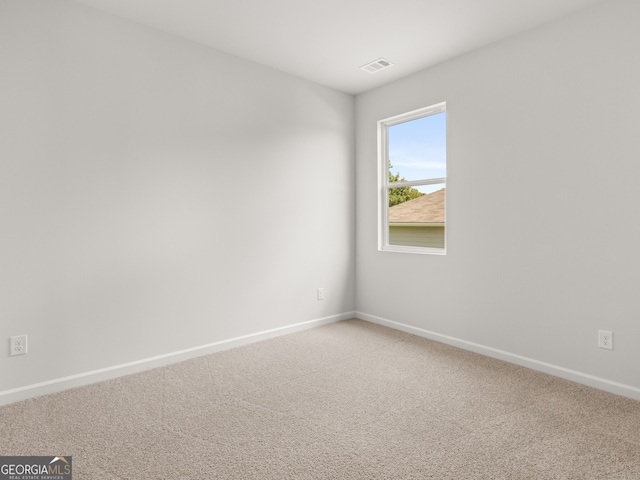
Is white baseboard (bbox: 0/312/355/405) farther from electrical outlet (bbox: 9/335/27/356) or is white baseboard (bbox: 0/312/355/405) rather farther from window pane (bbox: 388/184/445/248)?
window pane (bbox: 388/184/445/248)

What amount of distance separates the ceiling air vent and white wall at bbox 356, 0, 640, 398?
0.35 metres

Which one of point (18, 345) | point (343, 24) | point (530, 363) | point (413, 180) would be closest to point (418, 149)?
point (413, 180)

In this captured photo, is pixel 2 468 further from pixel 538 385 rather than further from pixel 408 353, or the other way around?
pixel 538 385

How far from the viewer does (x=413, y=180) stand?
12.6 ft

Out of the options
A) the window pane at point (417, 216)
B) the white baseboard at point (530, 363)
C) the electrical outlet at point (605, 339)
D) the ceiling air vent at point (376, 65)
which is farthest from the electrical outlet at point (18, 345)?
the electrical outlet at point (605, 339)

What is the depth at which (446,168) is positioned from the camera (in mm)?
3441

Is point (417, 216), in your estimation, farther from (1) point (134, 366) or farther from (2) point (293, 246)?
(1) point (134, 366)

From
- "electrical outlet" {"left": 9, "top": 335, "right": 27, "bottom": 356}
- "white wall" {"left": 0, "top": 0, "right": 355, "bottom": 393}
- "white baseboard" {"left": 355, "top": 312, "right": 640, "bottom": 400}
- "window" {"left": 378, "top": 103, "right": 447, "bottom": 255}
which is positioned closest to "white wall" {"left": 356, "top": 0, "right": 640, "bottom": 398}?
"white baseboard" {"left": 355, "top": 312, "right": 640, "bottom": 400}

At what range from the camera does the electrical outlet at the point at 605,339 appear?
2.50 meters

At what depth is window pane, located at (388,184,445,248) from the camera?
3625mm

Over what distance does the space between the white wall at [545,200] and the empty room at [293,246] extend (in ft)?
0.05

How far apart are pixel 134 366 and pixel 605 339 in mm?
3322

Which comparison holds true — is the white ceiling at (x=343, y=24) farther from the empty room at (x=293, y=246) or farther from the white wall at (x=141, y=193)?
the white wall at (x=141, y=193)

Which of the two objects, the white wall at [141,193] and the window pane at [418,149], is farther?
the window pane at [418,149]
